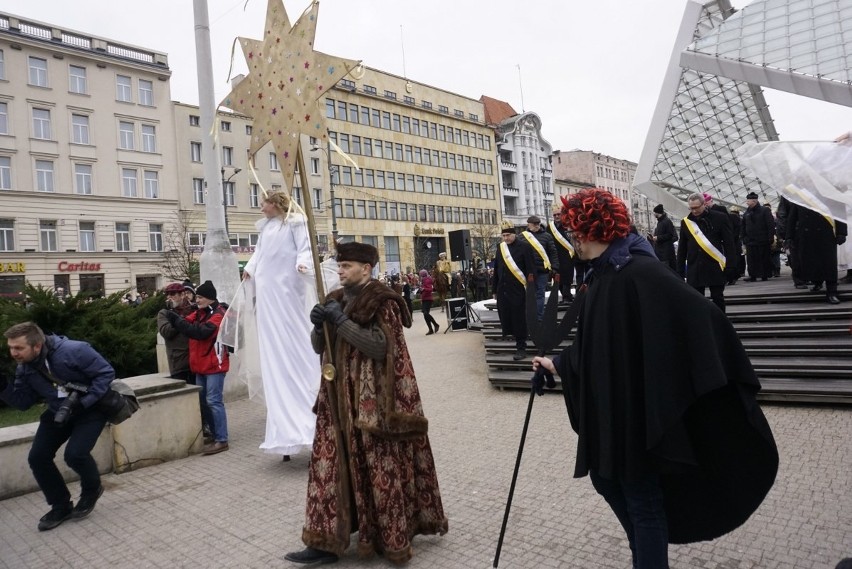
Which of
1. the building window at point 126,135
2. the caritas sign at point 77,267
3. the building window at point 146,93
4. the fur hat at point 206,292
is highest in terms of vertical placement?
the building window at point 146,93

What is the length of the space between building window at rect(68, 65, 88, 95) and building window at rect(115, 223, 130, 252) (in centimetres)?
923

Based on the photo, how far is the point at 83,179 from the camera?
42.0 m

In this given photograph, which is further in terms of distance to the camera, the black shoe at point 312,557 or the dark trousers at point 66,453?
the dark trousers at point 66,453

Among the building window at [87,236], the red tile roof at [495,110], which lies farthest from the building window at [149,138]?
the red tile roof at [495,110]

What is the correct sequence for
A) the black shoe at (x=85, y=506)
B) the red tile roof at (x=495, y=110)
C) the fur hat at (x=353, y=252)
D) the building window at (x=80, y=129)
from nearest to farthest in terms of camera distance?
the fur hat at (x=353, y=252) → the black shoe at (x=85, y=506) → the building window at (x=80, y=129) → the red tile roof at (x=495, y=110)

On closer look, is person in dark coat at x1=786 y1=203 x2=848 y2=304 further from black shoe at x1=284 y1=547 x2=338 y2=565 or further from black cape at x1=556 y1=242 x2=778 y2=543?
black shoe at x1=284 y1=547 x2=338 y2=565

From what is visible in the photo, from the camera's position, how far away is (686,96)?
38500mm

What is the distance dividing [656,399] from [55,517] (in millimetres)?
4620

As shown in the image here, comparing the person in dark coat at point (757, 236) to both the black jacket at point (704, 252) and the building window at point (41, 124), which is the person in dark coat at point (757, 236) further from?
the building window at point (41, 124)

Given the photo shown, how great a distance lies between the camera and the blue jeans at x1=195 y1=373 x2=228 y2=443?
6641mm

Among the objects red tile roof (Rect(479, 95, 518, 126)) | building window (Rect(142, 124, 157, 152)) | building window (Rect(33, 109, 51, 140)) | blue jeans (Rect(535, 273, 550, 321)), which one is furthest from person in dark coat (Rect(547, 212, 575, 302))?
red tile roof (Rect(479, 95, 518, 126))

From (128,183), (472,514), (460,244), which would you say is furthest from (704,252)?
(128,183)

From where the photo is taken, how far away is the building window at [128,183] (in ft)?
143

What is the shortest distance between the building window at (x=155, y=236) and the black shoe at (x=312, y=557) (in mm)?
45562
